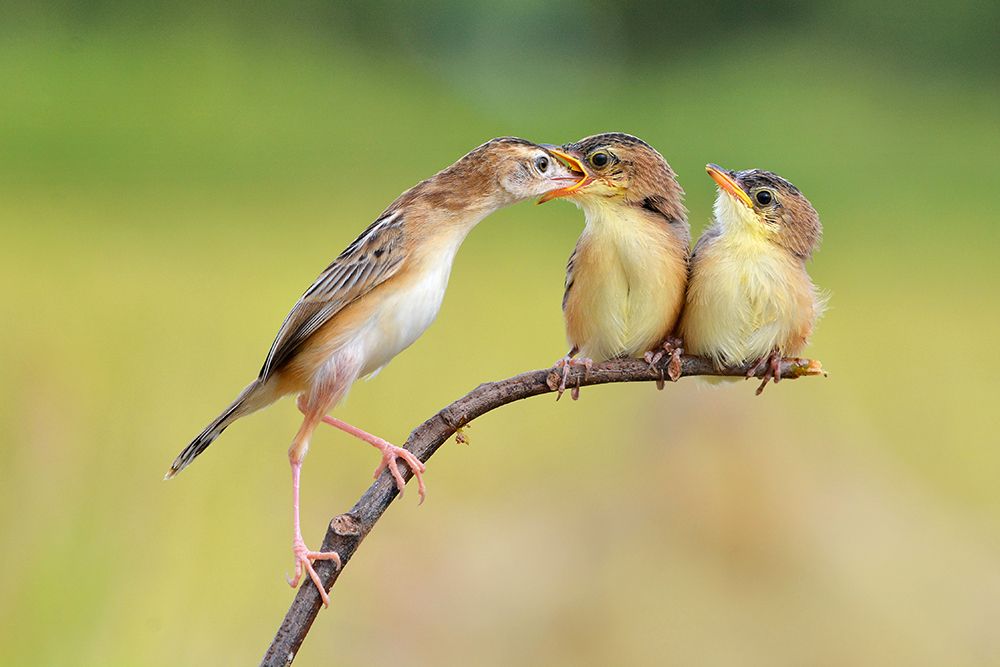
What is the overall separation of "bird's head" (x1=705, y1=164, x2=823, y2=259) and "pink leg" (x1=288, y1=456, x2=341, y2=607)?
1.59 feet

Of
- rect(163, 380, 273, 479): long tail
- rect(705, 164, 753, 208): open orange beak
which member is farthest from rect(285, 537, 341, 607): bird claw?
rect(705, 164, 753, 208): open orange beak

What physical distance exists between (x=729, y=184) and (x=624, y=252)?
12 centimetres

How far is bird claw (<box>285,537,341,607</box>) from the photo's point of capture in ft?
2.26

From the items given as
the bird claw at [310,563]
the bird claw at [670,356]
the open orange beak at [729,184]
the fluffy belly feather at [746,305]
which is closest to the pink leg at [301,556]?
the bird claw at [310,563]

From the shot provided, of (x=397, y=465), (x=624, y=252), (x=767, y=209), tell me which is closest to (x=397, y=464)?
(x=397, y=465)

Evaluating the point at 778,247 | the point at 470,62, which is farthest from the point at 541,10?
the point at 778,247

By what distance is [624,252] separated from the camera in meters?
1.08

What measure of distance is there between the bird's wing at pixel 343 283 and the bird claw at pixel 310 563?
0.16 m

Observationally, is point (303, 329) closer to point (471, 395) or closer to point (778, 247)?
point (471, 395)

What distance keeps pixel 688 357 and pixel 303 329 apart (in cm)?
35

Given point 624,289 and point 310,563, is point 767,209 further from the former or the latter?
point 310,563

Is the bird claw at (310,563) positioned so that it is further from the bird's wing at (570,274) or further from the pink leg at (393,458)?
the bird's wing at (570,274)

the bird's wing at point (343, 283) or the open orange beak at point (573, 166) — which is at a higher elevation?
the open orange beak at point (573, 166)

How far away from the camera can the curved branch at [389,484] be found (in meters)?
0.68
